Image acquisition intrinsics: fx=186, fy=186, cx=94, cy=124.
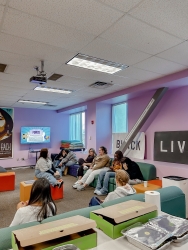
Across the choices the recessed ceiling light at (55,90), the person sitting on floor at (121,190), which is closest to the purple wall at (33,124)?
the recessed ceiling light at (55,90)

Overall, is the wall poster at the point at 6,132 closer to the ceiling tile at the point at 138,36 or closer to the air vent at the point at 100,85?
the air vent at the point at 100,85

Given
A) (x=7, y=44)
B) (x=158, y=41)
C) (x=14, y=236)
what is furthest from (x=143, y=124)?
(x=14, y=236)

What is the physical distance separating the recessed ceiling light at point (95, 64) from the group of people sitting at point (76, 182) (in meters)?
1.88

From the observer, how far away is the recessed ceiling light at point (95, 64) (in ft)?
10.3

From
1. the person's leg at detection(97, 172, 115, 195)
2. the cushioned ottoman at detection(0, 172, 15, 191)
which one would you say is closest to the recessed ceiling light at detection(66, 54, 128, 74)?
the person's leg at detection(97, 172, 115, 195)

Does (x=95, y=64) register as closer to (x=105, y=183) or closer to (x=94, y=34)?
(x=94, y=34)

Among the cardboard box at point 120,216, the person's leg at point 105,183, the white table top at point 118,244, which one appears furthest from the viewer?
the person's leg at point 105,183

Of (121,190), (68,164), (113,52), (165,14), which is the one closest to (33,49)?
(113,52)

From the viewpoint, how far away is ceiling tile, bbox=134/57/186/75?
10.6 feet

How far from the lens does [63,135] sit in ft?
30.1

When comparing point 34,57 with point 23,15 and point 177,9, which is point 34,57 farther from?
point 177,9

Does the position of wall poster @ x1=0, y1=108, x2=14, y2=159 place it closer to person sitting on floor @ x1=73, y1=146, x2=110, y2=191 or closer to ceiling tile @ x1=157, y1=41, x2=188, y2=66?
person sitting on floor @ x1=73, y1=146, x2=110, y2=191

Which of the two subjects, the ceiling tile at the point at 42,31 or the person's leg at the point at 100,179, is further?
the person's leg at the point at 100,179

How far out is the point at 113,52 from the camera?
2883mm
